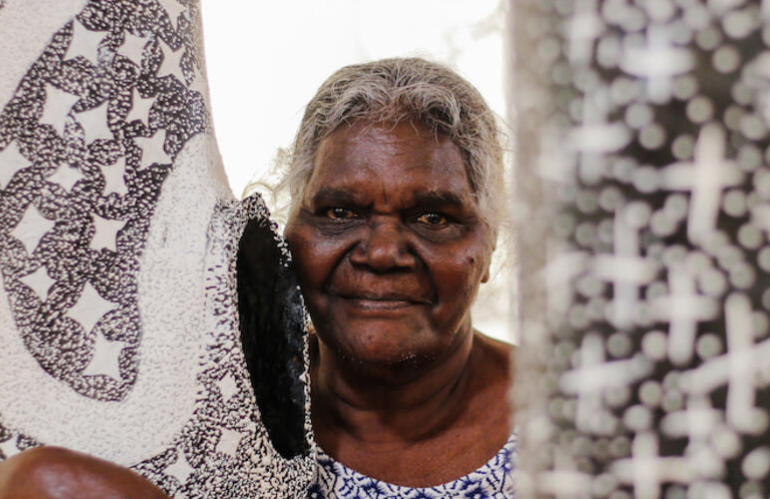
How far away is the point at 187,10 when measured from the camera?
730mm

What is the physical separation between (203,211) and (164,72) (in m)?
0.12

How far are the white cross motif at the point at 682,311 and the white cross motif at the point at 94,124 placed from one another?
1.89ft

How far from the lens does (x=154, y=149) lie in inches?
28.0

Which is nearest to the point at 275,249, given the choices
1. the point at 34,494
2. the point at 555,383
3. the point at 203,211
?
the point at 203,211

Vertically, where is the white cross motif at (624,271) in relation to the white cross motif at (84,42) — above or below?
below

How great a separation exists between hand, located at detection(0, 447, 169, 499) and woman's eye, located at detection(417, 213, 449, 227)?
66cm

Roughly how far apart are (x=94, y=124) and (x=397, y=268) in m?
0.49

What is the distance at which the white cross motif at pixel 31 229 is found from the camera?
2.23 feet

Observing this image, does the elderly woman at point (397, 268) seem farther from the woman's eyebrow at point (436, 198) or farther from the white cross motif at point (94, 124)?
the white cross motif at point (94, 124)

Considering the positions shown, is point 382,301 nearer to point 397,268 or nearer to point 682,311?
point 397,268

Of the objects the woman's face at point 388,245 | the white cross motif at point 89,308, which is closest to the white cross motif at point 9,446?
the white cross motif at point 89,308

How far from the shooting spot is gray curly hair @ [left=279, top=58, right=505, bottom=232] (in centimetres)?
116

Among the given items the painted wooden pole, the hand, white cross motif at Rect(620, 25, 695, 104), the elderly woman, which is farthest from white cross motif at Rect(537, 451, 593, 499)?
the elderly woman

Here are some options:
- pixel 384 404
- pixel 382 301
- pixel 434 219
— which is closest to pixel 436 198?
pixel 434 219
